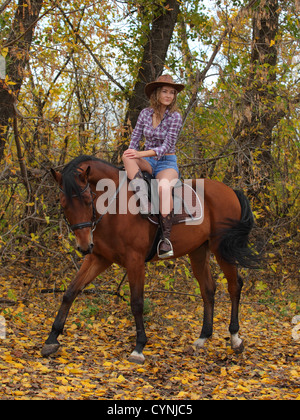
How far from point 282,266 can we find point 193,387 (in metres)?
5.27

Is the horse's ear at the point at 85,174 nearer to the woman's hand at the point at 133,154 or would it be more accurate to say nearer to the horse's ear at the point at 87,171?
the horse's ear at the point at 87,171

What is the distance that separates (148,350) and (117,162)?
3.42m

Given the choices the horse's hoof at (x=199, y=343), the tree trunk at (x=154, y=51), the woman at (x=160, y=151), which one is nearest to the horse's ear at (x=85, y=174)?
the woman at (x=160, y=151)

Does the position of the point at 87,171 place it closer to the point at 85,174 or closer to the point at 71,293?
the point at 85,174

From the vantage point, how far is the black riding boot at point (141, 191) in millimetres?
4906

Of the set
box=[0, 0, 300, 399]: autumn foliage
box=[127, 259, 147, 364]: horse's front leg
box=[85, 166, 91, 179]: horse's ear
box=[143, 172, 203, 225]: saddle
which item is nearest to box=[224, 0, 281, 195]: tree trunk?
box=[0, 0, 300, 399]: autumn foliage

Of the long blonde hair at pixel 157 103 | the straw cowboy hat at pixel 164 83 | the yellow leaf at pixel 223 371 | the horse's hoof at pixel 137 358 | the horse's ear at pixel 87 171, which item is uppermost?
the straw cowboy hat at pixel 164 83

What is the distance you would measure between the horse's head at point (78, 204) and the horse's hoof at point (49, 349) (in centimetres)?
112

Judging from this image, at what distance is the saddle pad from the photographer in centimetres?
540

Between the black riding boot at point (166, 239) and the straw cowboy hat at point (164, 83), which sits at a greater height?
the straw cowboy hat at point (164, 83)

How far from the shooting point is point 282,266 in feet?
29.8

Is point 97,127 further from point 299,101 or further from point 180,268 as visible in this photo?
point 299,101

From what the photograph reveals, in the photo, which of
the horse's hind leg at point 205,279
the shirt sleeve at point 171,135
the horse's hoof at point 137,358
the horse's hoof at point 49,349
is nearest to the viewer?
the horse's hoof at point 49,349

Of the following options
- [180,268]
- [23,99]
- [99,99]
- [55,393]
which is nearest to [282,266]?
[180,268]
